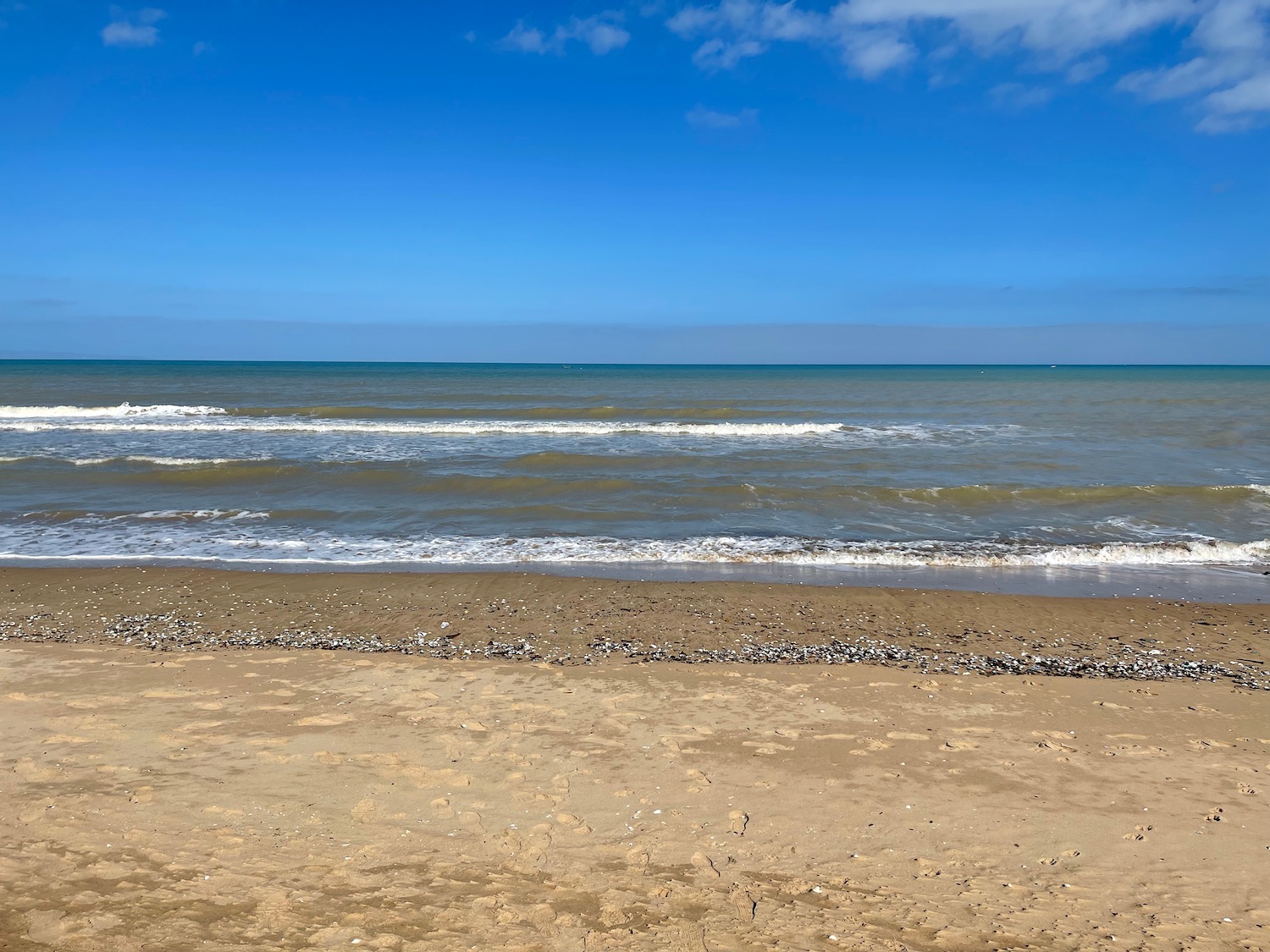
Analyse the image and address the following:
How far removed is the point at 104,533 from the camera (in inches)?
471

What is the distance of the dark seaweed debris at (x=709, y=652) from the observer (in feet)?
22.4

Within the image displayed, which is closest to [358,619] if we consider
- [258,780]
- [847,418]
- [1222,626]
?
[258,780]

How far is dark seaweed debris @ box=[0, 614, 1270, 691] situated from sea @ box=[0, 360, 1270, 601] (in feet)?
8.93

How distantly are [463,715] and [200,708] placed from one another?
6.47ft

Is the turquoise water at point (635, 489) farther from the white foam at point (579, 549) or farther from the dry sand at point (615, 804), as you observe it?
the dry sand at point (615, 804)

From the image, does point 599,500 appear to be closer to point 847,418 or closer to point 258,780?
point 258,780

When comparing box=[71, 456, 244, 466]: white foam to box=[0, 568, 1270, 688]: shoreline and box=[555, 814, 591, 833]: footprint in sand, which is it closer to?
box=[0, 568, 1270, 688]: shoreline

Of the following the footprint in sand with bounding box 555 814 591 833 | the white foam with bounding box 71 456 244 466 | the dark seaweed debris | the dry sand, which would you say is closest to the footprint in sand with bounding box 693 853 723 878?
the dry sand

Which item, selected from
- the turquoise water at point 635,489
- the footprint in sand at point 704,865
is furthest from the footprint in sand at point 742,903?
the turquoise water at point 635,489

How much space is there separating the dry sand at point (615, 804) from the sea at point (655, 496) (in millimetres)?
3615

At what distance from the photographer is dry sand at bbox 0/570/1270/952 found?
343 cm

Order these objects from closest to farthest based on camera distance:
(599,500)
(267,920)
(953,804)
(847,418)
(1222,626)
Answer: (267,920)
(953,804)
(1222,626)
(599,500)
(847,418)

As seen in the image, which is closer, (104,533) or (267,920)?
(267,920)

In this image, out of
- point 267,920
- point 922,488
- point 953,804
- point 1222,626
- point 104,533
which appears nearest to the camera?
point 267,920
